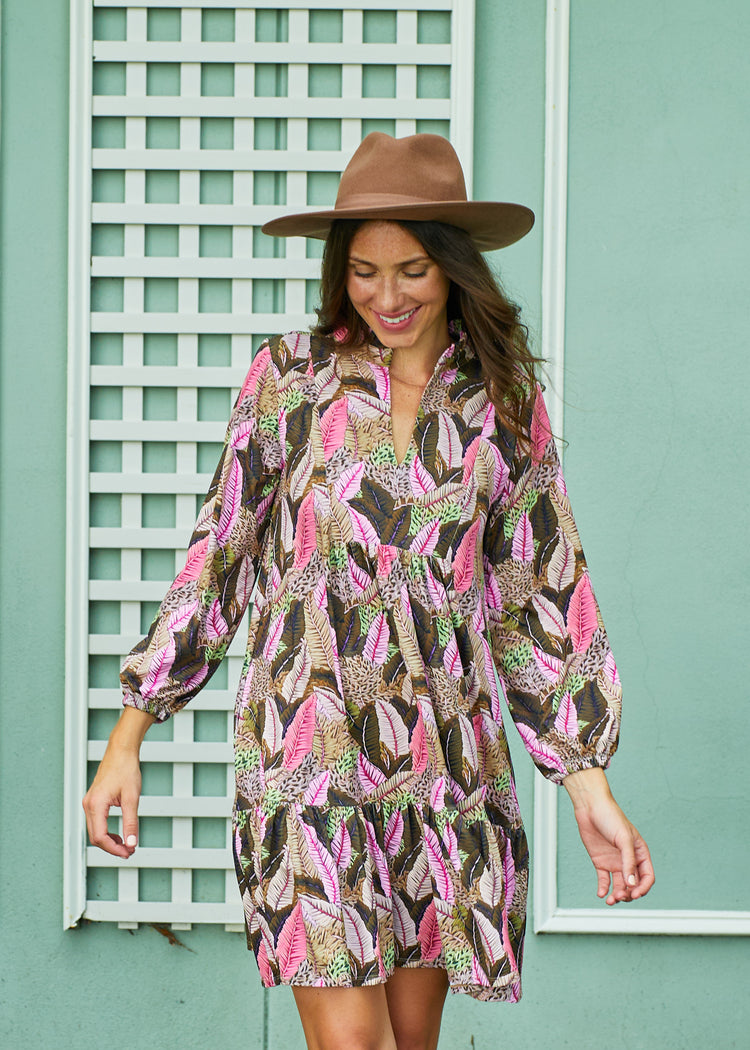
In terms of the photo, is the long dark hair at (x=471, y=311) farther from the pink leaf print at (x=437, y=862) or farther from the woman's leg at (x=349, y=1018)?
the woman's leg at (x=349, y=1018)

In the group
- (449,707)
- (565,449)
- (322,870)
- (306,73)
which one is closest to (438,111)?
(306,73)

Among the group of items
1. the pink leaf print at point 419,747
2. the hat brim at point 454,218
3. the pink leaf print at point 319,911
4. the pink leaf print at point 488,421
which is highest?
the hat brim at point 454,218

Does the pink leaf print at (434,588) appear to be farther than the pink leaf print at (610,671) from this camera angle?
No

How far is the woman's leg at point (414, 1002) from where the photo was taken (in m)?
1.90

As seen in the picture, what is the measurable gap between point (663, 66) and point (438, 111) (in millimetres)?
609

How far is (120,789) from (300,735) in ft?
0.88

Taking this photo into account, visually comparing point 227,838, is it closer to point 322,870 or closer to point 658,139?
point 322,870

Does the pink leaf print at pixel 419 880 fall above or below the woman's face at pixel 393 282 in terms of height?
below

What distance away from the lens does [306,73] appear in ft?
10.2

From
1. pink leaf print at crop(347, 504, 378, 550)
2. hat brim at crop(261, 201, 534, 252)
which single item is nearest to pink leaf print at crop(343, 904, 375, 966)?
pink leaf print at crop(347, 504, 378, 550)

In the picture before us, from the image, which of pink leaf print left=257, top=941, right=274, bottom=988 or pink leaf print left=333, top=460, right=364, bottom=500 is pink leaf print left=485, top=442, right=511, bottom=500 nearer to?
pink leaf print left=333, top=460, right=364, bottom=500

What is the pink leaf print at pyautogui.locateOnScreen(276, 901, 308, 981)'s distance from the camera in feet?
5.65

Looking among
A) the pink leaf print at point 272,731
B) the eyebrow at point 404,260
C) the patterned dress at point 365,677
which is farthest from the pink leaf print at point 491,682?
the eyebrow at point 404,260

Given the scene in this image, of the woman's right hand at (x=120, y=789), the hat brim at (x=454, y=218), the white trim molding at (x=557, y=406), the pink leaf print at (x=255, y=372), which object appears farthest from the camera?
the white trim molding at (x=557, y=406)
